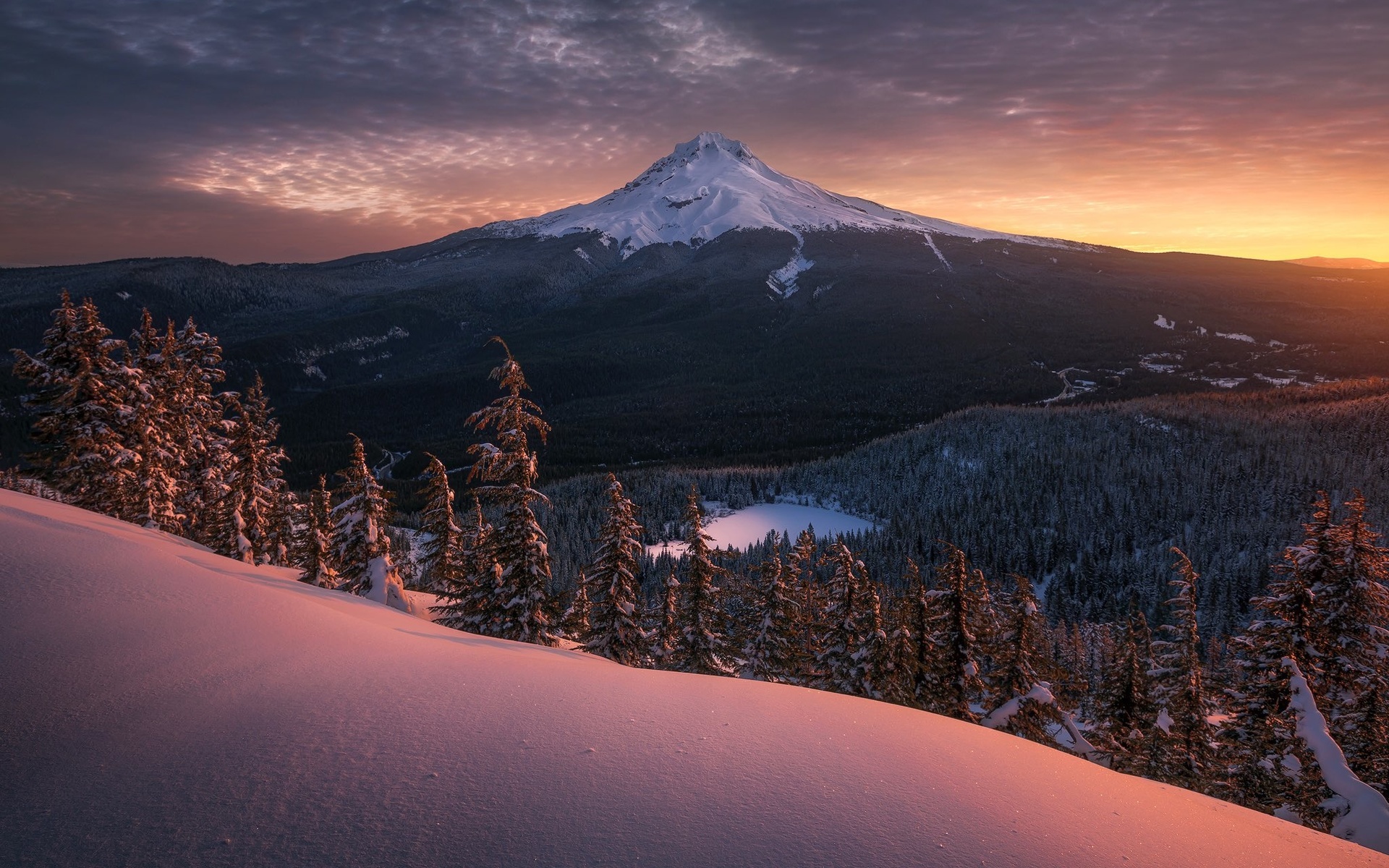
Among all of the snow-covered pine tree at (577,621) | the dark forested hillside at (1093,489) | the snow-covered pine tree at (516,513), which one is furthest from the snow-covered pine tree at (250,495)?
the dark forested hillside at (1093,489)

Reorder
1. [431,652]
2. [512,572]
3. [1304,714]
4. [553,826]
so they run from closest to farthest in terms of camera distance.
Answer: [553,826]
[431,652]
[1304,714]
[512,572]

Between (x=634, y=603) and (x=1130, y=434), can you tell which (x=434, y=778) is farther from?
(x=1130, y=434)

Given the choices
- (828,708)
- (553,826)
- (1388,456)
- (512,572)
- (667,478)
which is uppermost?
(553,826)

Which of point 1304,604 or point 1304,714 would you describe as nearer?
point 1304,714

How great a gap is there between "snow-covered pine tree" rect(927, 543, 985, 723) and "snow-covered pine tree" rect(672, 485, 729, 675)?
8.66 metres

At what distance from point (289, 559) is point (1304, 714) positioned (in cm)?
3684

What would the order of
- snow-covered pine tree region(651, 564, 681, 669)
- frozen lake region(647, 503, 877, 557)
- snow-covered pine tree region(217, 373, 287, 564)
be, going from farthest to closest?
frozen lake region(647, 503, 877, 557)
snow-covered pine tree region(651, 564, 681, 669)
snow-covered pine tree region(217, 373, 287, 564)

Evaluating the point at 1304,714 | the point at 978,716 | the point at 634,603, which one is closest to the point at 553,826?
the point at 1304,714

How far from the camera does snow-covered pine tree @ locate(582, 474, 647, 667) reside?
24.8 m

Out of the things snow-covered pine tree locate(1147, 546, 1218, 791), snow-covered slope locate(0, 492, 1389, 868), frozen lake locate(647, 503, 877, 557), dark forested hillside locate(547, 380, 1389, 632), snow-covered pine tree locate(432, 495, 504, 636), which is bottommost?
frozen lake locate(647, 503, 877, 557)

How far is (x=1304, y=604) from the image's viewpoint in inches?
759

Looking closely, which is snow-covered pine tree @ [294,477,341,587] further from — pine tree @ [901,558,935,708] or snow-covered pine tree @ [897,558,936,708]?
pine tree @ [901,558,935,708]

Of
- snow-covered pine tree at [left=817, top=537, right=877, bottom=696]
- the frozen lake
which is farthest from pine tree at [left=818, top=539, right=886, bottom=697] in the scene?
the frozen lake

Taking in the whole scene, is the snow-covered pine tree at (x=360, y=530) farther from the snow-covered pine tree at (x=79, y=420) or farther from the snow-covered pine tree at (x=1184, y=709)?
the snow-covered pine tree at (x=1184, y=709)
